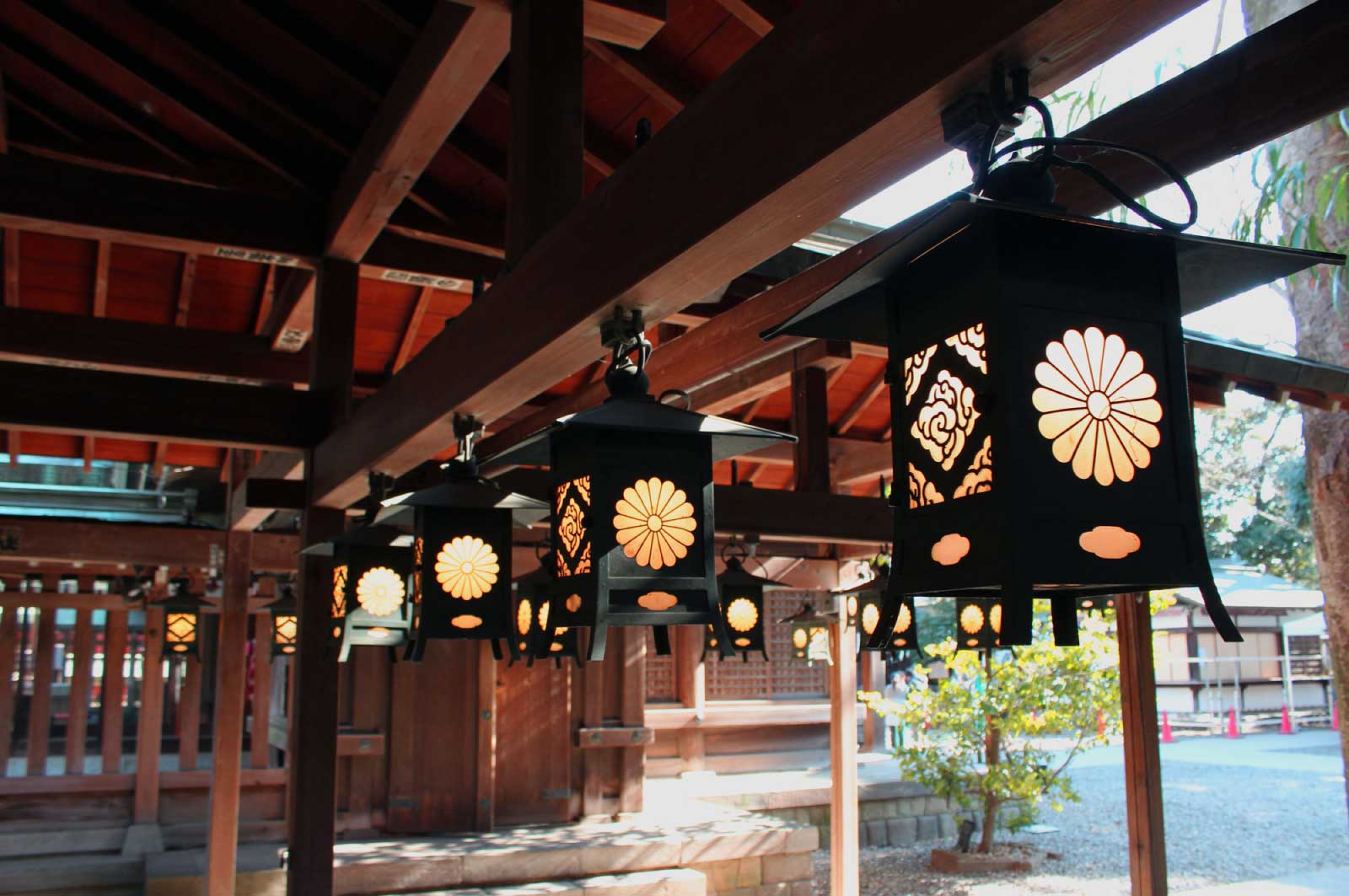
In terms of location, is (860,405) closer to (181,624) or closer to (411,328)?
(411,328)

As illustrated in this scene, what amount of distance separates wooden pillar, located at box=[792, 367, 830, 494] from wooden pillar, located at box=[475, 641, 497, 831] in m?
4.08

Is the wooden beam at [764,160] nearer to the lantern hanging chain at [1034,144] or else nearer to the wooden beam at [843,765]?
the lantern hanging chain at [1034,144]

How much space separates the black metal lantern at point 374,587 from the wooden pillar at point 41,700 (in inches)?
321

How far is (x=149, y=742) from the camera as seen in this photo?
10.7 meters

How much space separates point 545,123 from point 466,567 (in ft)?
4.94

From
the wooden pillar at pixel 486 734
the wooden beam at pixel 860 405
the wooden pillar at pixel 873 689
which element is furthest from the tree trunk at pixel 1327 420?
the wooden pillar at pixel 873 689

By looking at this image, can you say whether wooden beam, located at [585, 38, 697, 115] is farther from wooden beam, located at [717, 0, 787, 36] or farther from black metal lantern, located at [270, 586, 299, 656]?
black metal lantern, located at [270, 586, 299, 656]

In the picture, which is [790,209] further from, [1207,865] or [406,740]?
[1207,865]

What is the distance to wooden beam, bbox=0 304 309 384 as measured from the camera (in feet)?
15.8

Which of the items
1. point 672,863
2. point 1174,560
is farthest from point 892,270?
point 672,863

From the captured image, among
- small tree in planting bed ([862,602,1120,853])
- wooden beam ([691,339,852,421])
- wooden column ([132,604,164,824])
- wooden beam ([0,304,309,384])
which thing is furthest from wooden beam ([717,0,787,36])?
wooden column ([132,604,164,824])

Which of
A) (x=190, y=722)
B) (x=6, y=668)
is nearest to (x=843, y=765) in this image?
(x=190, y=722)

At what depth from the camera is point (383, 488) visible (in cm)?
430

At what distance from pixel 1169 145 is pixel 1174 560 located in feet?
4.97
